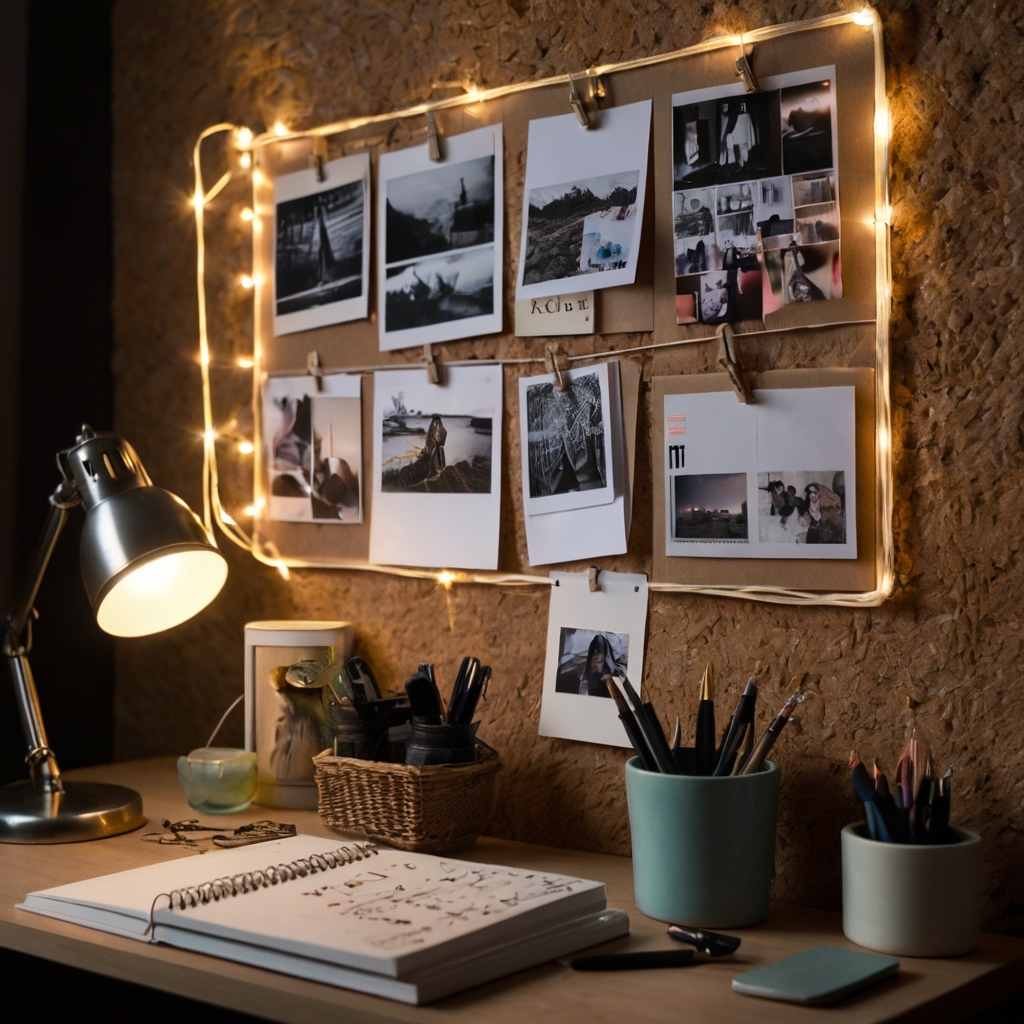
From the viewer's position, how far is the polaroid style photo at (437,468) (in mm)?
1210

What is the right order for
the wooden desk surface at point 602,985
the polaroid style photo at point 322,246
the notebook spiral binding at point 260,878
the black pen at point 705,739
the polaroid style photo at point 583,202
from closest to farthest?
the wooden desk surface at point 602,985 < the notebook spiral binding at point 260,878 < the black pen at point 705,739 < the polaroid style photo at point 583,202 < the polaroid style photo at point 322,246

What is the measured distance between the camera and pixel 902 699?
37.4 inches

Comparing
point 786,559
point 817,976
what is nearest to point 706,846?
point 817,976

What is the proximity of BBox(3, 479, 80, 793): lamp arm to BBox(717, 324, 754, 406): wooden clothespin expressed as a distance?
693 mm

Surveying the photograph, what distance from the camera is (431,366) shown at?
48.9 inches

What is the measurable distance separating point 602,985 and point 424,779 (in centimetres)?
32

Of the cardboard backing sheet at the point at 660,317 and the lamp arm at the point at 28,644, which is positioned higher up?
the cardboard backing sheet at the point at 660,317

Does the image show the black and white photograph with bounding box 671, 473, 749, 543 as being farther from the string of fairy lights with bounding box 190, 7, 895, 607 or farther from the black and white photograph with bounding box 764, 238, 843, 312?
the black and white photograph with bounding box 764, 238, 843, 312

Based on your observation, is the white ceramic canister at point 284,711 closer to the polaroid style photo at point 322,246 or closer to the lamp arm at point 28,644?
the lamp arm at point 28,644

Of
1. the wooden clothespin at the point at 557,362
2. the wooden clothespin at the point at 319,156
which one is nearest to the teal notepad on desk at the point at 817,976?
the wooden clothespin at the point at 557,362

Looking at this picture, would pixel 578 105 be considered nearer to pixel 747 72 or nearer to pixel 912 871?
pixel 747 72

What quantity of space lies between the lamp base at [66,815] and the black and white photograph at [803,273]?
0.82 metres

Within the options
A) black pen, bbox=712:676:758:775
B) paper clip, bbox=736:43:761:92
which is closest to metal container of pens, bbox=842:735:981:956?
black pen, bbox=712:676:758:775

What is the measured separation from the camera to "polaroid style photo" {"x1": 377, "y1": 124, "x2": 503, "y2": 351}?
1205 millimetres
